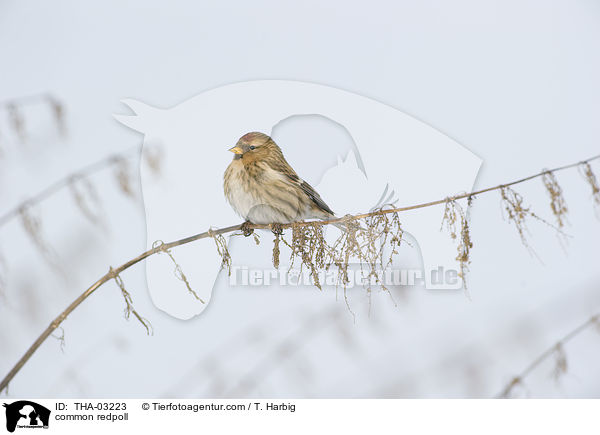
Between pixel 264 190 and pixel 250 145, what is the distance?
0.68 ft

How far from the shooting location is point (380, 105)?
265cm

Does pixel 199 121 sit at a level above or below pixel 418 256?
above

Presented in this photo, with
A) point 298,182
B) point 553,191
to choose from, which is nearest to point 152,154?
point 298,182

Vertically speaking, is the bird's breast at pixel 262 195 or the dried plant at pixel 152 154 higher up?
the dried plant at pixel 152 154

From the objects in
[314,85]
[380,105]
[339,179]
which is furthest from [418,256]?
[314,85]

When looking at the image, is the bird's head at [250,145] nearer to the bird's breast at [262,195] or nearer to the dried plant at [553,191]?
the bird's breast at [262,195]

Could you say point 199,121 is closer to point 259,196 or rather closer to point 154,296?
point 259,196

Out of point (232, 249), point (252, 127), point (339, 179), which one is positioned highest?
point (252, 127)
